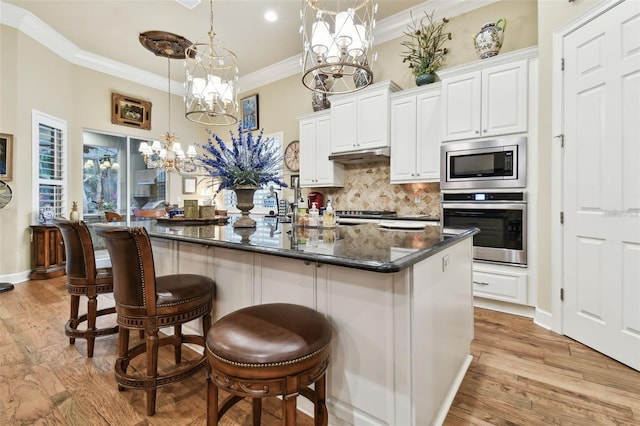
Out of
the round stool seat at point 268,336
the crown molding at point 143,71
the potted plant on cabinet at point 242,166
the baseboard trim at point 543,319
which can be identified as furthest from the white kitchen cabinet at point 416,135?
the round stool seat at point 268,336

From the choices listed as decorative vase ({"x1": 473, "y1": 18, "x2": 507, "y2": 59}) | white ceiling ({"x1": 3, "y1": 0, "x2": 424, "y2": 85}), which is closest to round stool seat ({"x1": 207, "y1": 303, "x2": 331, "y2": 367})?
decorative vase ({"x1": 473, "y1": 18, "x2": 507, "y2": 59})

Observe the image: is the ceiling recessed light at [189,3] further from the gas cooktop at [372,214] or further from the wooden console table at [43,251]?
the wooden console table at [43,251]

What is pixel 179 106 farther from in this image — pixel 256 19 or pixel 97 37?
pixel 256 19

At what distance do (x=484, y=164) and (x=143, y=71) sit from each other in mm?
6130

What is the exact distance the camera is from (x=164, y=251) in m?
2.36

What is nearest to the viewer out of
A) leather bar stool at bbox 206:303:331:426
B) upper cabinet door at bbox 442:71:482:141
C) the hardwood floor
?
leather bar stool at bbox 206:303:331:426

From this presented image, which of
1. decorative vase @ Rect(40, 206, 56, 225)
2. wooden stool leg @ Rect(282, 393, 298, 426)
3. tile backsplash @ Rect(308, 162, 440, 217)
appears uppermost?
tile backsplash @ Rect(308, 162, 440, 217)

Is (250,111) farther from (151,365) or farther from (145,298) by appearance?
(151,365)

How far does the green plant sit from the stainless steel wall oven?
1.66m

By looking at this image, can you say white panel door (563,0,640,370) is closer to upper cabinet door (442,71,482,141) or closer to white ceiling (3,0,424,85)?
upper cabinet door (442,71,482,141)

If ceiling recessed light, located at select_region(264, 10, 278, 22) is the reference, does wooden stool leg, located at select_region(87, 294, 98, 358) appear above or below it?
below

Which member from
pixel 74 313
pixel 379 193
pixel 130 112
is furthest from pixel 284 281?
pixel 130 112

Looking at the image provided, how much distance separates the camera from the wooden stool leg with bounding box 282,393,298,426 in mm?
1016

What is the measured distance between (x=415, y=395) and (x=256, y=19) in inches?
179
